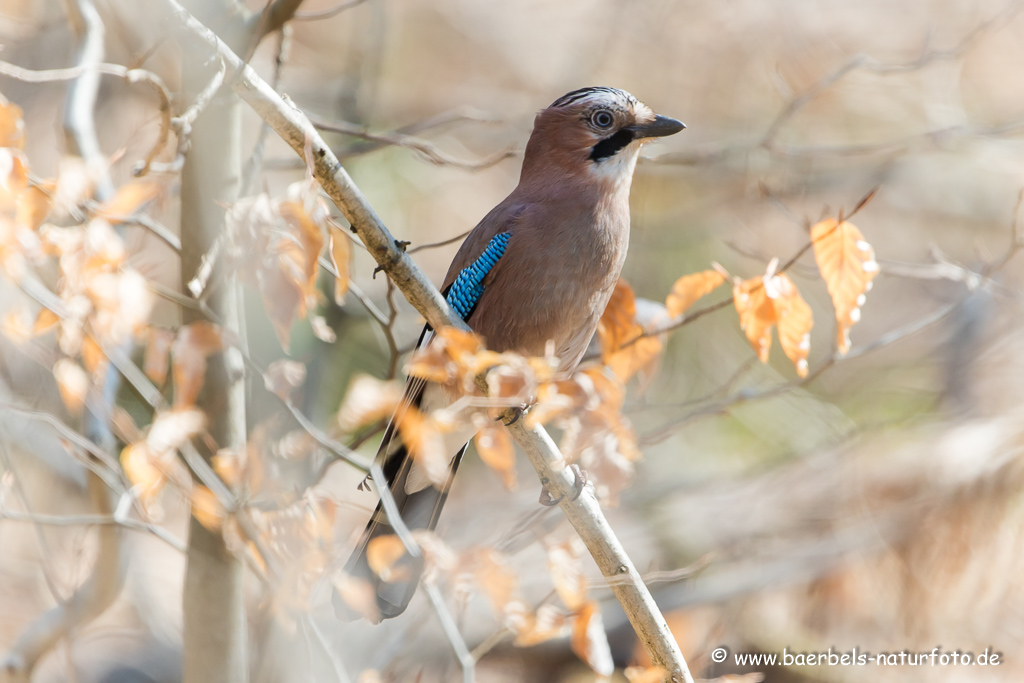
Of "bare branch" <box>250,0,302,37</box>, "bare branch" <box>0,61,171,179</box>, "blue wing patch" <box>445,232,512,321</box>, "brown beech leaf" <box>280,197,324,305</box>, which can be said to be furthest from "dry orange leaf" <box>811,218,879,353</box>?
"bare branch" <box>0,61,171,179</box>

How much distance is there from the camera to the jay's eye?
2.48 metres

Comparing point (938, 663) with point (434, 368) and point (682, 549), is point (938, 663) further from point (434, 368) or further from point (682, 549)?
point (434, 368)

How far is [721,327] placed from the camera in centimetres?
574

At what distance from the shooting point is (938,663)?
402cm

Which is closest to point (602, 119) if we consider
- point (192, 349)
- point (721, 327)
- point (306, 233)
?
point (306, 233)

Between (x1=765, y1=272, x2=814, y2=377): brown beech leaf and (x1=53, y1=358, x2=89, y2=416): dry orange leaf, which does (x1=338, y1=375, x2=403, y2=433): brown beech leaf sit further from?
(x1=765, y1=272, x2=814, y2=377): brown beech leaf

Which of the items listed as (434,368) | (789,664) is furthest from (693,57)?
(434,368)

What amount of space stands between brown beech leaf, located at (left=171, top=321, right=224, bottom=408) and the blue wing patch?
67 cm

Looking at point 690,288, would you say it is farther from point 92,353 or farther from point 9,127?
point 9,127

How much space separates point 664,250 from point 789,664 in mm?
2681

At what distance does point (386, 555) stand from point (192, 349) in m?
0.71

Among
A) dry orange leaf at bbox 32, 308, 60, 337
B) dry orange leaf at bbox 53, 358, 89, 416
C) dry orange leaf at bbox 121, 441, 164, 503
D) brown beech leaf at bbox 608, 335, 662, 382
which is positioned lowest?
brown beech leaf at bbox 608, 335, 662, 382

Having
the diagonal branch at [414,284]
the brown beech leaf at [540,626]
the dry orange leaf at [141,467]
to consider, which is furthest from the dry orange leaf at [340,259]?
the brown beech leaf at [540,626]

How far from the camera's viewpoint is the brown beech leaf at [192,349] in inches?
82.9
